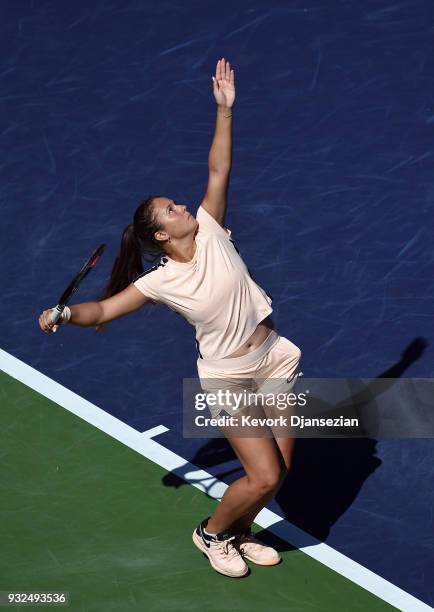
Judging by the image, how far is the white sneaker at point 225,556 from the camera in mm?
8219

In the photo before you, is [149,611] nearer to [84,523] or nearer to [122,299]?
[84,523]

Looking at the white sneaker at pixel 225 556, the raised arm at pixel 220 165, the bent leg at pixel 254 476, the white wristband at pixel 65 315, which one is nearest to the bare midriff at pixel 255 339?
the bent leg at pixel 254 476

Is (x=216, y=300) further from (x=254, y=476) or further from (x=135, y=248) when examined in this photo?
(x=254, y=476)

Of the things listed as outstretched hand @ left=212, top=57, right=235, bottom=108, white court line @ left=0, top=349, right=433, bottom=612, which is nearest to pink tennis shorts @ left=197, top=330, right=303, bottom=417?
white court line @ left=0, top=349, right=433, bottom=612

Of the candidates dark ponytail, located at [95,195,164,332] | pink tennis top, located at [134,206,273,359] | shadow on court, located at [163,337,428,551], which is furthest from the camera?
shadow on court, located at [163,337,428,551]

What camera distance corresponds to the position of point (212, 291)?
7691mm

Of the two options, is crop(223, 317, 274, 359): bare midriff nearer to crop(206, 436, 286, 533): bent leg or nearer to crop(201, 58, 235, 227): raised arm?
crop(206, 436, 286, 533): bent leg

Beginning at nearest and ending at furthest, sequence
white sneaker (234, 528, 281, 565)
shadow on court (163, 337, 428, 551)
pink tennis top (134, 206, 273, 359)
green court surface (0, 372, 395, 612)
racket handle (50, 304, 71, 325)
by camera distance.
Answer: racket handle (50, 304, 71, 325)
pink tennis top (134, 206, 273, 359)
green court surface (0, 372, 395, 612)
white sneaker (234, 528, 281, 565)
shadow on court (163, 337, 428, 551)

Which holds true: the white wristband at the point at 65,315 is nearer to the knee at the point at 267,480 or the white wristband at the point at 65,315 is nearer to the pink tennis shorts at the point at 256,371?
the pink tennis shorts at the point at 256,371

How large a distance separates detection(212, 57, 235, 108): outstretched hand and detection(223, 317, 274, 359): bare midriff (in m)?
1.47

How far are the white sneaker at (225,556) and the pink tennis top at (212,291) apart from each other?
129 centimetres

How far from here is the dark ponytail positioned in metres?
7.85

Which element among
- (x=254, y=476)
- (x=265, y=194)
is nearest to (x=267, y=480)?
(x=254, y=476)

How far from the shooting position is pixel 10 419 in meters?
9.85
